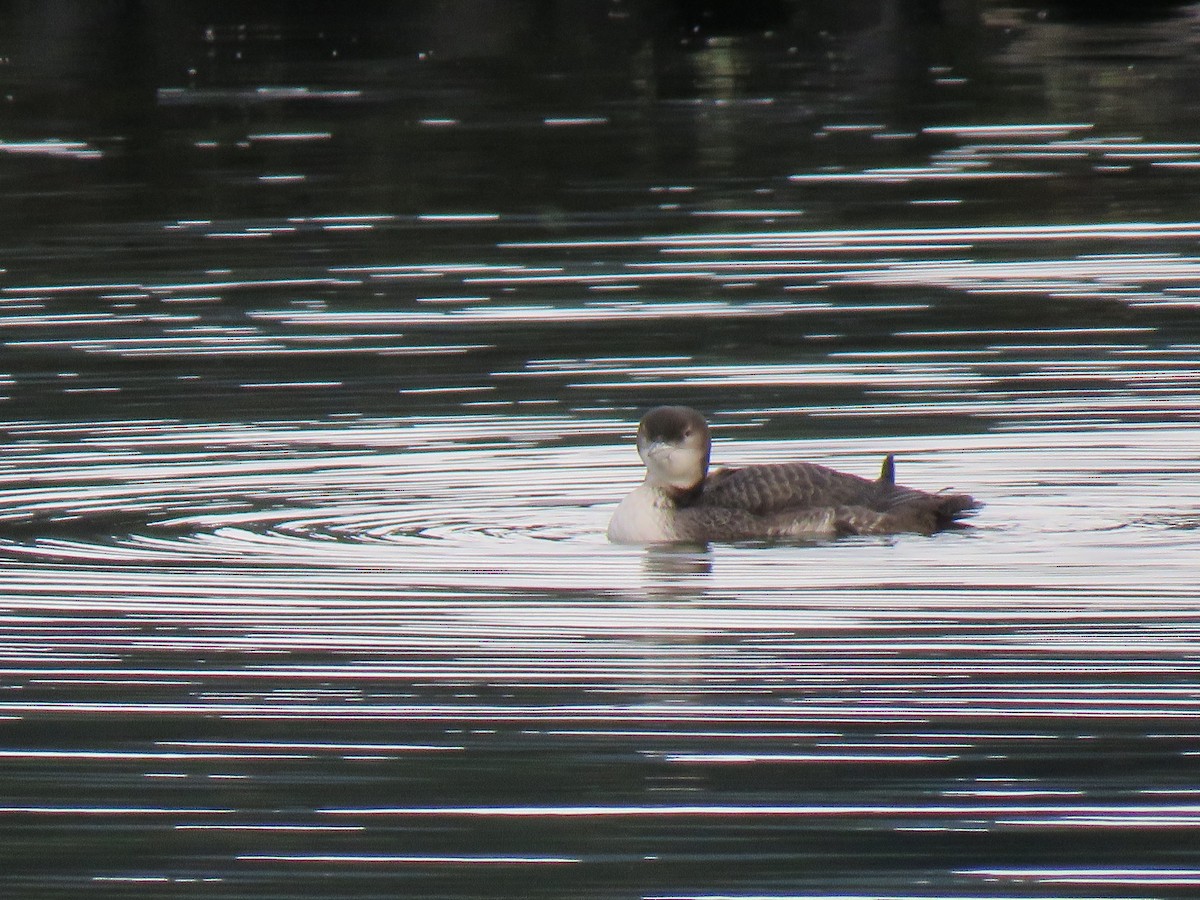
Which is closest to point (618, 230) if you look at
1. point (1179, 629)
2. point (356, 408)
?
point (356, 408)

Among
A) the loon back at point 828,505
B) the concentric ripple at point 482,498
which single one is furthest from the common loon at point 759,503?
the concentric ripple at point 482,498

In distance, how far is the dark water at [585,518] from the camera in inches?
283

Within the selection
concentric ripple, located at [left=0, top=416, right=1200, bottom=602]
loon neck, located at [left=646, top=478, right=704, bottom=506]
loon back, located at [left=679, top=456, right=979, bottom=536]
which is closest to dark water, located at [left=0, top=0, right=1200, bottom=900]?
concentric ripple, located at [left=0, top=416, right=1200, bottom=602]

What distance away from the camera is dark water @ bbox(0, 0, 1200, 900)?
7188 millimetres

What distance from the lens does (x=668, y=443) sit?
1137cm

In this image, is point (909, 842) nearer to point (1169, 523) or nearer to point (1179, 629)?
point (1179, 629)

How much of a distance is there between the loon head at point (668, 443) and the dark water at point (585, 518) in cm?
45

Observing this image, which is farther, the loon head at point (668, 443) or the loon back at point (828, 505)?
the loon head at point (668, 443)

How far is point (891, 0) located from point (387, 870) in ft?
125

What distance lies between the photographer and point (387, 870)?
6.86m

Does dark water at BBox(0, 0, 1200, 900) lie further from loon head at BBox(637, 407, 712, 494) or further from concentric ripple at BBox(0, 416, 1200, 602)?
loon head at BBox(637, 407, 712, 494)

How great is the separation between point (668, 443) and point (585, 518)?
0.52 meters

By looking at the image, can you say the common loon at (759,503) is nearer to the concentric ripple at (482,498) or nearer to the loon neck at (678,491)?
the loon neck at (678,491)

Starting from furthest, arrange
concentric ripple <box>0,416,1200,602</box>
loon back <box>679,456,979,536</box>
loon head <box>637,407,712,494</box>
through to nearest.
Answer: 1. loon head <box>637,407,712,494</box>
2. loon back <box>679,456,979,536</box>
3. concentric ripple <box>0,416,1200,602</box>
